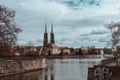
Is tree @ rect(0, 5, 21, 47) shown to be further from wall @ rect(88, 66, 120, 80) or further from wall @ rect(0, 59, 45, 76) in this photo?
wall @ rect(88, 66, 120, 80)

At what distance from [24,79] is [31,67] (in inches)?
988

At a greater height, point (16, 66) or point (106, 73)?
A: point (106, 73)

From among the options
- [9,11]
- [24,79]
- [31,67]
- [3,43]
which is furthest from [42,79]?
[31,67]

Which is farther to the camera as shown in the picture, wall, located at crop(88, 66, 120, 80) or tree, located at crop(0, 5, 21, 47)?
tree, located at crop(0, 5, 21, 47)

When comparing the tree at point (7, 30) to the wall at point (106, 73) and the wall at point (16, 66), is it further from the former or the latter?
the wall at point (106, 73)

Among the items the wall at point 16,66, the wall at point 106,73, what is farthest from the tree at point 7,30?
the wall at point 106,73

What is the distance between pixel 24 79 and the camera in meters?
44.2

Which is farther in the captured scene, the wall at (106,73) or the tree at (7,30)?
the tree at (7,30)

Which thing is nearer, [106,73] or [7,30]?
[106,73]

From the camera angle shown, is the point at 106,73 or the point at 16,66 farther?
the point at 16,66

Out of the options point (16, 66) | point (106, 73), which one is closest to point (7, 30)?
point (16, 66)

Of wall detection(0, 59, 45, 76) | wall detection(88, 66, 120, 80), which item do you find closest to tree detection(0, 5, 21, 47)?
wall detection(0, 59, 45, 76)

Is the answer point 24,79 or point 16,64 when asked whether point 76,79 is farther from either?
point 16,64

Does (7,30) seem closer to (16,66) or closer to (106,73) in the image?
(16,66)
